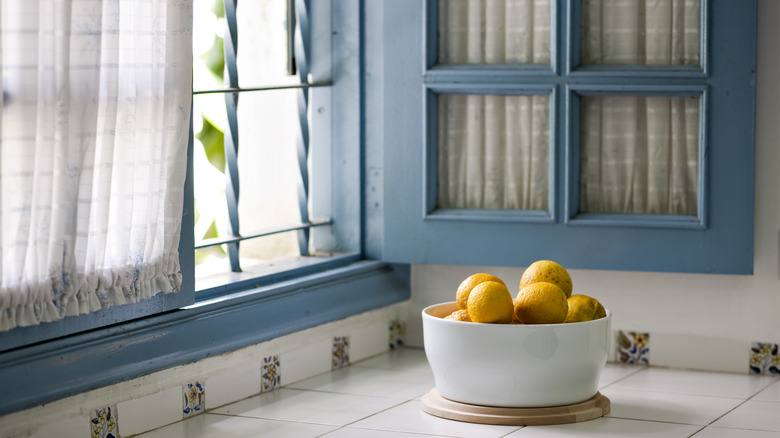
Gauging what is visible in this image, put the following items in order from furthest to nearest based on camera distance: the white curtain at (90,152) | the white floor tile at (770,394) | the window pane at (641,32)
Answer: the window pane at (641,32)
the white floor tile at (770,394)
the white curtain at (90,152)

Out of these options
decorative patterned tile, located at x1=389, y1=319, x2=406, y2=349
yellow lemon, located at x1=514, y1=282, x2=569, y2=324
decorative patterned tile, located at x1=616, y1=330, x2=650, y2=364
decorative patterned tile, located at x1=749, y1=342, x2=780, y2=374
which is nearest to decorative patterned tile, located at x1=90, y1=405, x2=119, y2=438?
yellow lemon, located at x1=514, y1=282, x2=569, y2=324

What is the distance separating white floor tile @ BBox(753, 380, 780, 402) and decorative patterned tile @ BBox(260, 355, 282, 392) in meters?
1.07

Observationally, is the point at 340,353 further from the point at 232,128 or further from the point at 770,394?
the point at 770,394

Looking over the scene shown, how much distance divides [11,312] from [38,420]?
24 centimetres

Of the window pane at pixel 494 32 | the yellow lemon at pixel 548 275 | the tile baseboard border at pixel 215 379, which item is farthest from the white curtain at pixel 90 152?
the window pane at pixel 494 32

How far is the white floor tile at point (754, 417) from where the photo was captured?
212 cm

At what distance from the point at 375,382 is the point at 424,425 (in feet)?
1.40

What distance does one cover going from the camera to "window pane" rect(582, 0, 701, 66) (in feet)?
8.16

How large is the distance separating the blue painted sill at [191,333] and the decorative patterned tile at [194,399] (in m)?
0.07

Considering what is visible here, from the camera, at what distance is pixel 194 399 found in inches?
88.4

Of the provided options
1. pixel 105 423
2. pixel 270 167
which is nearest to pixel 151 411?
pixel 105 423

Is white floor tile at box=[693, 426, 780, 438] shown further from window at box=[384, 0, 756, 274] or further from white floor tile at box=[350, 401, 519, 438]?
window at box=[384, 0, 756, 274]

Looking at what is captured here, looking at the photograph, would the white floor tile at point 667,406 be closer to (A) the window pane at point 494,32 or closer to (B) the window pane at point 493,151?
(B) the window pane at point 493,151

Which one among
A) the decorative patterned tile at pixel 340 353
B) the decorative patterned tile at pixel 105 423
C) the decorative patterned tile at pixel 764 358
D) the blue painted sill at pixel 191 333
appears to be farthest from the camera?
the decorative patterned tile at pixel 340 353
